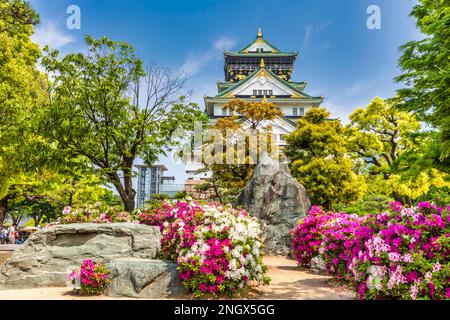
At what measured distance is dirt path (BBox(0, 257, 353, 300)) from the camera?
18.2 feet

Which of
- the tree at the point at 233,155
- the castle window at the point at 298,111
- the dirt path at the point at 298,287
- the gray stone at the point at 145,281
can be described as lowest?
the dirt path at the point at 298,287

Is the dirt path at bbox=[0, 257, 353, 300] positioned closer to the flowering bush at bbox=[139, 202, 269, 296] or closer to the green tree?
the flowering bush at bbox=[139, 202, 269, 296]

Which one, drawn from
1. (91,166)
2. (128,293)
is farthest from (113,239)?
(91,166)

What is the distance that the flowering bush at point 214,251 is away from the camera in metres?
5.22

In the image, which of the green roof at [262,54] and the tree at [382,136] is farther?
the green roof at [262,54]

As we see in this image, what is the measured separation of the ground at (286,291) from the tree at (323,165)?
760 centimetres

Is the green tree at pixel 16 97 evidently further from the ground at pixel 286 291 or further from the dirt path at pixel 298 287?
the dirt path at pixel 298 287

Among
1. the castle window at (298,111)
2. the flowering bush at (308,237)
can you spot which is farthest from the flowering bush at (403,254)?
the castle window at (298,111)

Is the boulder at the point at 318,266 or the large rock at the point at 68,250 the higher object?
the large rock at the point at 68,250

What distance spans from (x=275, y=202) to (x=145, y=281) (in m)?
6.65

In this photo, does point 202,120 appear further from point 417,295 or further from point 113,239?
point 417,295

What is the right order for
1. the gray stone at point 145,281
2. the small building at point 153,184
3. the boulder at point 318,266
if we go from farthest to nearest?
the small building at point 153,184 < the boulder at point 318,266 < the gray stone at point 145,281
